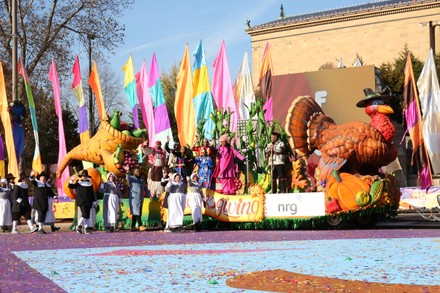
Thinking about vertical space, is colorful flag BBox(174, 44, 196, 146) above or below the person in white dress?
above

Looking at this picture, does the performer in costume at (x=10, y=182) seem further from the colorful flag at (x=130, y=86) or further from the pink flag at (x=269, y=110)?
the pink flag at (x=269, y=110)

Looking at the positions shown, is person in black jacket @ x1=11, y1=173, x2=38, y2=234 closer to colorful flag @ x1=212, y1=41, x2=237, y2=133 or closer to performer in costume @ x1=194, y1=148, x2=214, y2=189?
performer in costume @ x1=194, y1=148, x2=214, y2=189

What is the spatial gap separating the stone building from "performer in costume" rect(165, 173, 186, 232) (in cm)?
4993

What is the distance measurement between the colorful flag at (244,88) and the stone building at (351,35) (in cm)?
3208

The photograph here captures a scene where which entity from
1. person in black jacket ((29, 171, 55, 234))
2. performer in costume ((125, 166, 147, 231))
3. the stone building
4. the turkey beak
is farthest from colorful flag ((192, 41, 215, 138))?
the stone building

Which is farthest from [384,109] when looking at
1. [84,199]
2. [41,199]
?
[41,199]

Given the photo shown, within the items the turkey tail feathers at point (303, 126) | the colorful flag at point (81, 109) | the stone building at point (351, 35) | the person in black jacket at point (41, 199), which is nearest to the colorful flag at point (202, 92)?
the colorful flag at point (81, 109)

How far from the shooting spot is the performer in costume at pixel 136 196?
2191 centimetres

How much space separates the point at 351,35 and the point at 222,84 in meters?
45.0

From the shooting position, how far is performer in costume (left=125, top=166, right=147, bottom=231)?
71.9 ft

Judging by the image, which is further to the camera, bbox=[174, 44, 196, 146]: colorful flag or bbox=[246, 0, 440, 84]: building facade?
bbox=[246, 0, 440, 84]: building facade

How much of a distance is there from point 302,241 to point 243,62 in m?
22.9

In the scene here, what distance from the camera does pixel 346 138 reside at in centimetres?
1978

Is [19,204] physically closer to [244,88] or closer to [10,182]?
[10,182]
